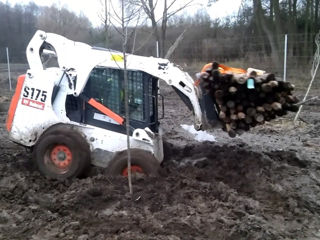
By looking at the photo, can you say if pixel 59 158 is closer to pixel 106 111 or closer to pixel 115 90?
pixel 106 111

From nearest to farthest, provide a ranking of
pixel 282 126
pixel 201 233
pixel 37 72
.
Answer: pixel 201 233
pixel 37 72
pixel 282 126

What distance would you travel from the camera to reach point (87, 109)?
5926 mm

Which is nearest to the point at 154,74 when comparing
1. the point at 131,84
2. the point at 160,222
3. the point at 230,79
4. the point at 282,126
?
the point at 131,84

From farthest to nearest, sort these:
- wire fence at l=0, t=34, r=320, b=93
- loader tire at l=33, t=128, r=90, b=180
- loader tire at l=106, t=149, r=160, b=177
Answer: wire fence at l=0, t=34, r=320, b=93 < loader tire at l=33, t=128, r=90, b=180 < loader tire at l=106, t=149, r=160, b=177

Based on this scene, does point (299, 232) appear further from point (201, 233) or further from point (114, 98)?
point (114, 98)

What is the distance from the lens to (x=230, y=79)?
5625mm

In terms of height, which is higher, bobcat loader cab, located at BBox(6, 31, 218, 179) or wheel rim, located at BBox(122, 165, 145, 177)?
bobcat loader cab, located at BBox(6, 31, 218, 179)

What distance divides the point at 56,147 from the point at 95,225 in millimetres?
1867

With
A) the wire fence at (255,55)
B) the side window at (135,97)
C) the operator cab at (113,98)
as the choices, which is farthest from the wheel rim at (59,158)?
the wire fence at (255,55)

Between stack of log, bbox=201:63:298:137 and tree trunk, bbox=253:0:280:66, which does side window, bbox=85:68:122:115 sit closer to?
stack of log, bbox=201:63:298:137

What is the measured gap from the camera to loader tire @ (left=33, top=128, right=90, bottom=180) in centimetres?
572

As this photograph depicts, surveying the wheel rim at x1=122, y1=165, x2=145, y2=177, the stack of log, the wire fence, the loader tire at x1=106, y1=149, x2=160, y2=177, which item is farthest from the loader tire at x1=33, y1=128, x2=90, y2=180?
the wire fence

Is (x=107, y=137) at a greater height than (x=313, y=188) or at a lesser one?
greater

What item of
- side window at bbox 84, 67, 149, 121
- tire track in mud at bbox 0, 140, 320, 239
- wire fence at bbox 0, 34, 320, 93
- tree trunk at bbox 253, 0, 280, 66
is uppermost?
tree trunk at bbox 253, 0, 280, 66
